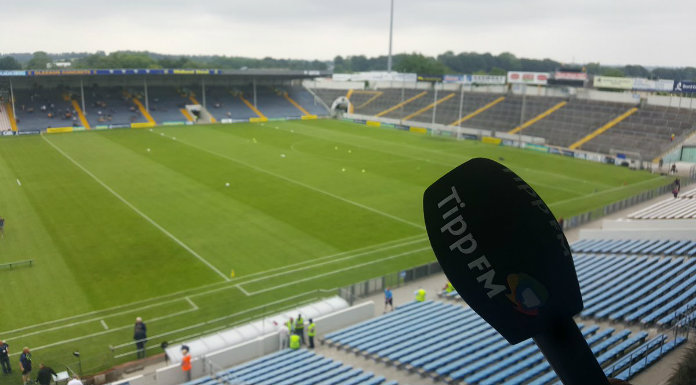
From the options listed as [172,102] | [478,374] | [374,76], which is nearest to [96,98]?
[172,102]

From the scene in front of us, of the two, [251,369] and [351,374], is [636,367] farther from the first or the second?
[251,369]

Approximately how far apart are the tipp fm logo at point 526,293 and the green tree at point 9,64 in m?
52.7

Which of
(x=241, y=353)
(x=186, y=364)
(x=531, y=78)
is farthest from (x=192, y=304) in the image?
(x=531, y=78)

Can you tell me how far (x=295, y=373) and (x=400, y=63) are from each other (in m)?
133

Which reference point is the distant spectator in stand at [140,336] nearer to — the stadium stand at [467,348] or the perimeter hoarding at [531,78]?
the stadium stand at [467,348]

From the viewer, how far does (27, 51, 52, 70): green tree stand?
177 ft

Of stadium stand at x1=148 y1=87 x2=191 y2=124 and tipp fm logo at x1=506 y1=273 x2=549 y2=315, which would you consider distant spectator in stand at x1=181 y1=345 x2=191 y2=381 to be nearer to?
tipp fm logo at x1=506 y1=273 x2=549 y2=315

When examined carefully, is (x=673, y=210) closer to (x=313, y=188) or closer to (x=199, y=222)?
(x=313, y=188)

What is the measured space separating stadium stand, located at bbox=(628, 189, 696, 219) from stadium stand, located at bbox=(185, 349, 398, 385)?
1680cm

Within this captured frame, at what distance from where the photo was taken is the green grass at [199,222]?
19.1 m

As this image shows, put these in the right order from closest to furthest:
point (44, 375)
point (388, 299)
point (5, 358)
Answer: point (44, 375) < point (5, 358) < point (388, 299)

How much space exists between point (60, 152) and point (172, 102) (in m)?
26.4

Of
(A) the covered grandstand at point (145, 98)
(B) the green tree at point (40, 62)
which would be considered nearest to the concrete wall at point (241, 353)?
(B) the green tree at point (40, 62)

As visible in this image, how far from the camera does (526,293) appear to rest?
3336mm
